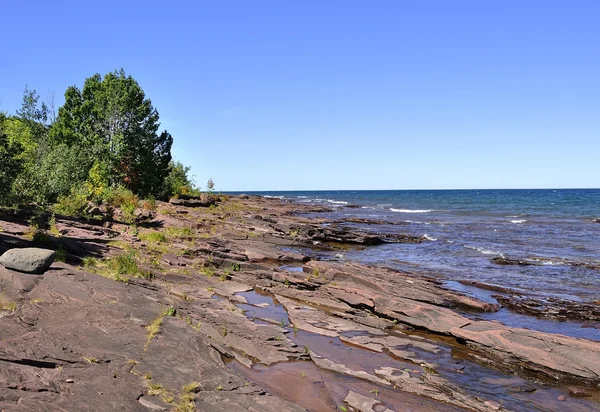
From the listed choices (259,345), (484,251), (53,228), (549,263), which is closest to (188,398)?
(259,345)

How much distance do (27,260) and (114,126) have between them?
128 ft

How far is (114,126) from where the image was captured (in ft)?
162

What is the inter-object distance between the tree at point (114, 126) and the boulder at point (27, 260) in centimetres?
3614

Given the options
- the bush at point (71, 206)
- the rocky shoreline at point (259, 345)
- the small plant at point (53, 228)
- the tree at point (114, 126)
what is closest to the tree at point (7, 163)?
the rocky shoreline at point (259, 345)

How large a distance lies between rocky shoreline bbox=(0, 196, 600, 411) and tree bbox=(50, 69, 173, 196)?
95.7 ft

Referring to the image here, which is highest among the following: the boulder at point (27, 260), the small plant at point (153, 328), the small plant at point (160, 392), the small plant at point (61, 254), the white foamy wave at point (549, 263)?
the boulder at point (27, 260)

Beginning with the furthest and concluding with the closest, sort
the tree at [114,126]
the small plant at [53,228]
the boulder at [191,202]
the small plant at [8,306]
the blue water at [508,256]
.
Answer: the boulder at [191,202]
the tree at [114,126]
the blue water at [508,256]
the small plant at [53,228]
the small plant at [8,306]

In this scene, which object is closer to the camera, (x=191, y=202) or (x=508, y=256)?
(x=508, y=256)

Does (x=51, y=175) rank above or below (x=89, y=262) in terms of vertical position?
above

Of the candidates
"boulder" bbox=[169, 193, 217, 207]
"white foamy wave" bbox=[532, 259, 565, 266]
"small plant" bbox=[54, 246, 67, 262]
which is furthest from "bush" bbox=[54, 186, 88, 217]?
"white foamy wave" bbox=[532, 259, 565, 266]

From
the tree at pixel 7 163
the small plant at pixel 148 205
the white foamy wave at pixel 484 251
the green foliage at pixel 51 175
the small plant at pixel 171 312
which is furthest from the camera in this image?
the small plant at pixel 148 205

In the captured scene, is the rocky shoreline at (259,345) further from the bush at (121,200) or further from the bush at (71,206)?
the bush at (121,200)

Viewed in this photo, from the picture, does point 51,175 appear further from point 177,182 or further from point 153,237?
point 177,182

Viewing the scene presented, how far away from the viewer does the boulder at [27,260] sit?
1354cm
